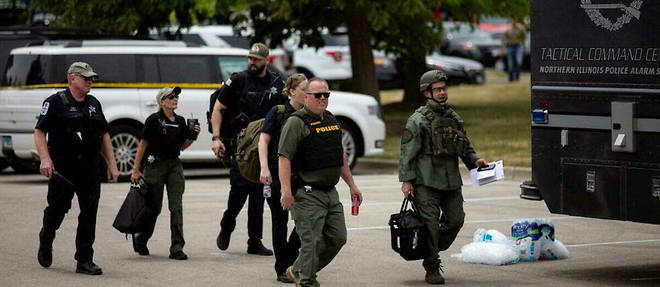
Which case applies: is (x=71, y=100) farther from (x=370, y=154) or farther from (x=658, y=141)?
(x=370, y=154)

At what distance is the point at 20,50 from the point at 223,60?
270 cm

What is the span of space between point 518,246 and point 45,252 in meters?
3.76

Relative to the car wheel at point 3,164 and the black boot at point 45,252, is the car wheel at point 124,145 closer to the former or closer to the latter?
the car wheel at point 3,164

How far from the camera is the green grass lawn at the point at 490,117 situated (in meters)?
20.6

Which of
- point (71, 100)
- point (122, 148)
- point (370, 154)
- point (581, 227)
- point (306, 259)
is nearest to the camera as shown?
point (306, 259)

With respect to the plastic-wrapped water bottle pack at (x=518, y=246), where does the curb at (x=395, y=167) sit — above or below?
below

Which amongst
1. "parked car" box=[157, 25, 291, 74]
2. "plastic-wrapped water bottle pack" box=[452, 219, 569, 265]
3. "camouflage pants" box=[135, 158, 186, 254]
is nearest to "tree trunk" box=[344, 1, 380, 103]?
"parked car" box=[157, 25, 291, 74]

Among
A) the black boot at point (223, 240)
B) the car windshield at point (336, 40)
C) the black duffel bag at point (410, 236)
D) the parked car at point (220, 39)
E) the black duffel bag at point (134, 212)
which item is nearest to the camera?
the black duffel bag at point (410, 236)

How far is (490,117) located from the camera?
2653cm

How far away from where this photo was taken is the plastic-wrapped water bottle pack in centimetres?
1106

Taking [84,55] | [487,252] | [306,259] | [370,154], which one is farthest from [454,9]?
[306,259]

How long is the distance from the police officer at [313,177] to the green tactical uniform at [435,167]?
2.50ft

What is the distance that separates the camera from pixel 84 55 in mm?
18328

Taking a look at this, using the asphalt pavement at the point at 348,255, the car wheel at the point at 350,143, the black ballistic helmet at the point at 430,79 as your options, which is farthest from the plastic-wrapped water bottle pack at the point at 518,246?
the car wheel at the point at 350,143
